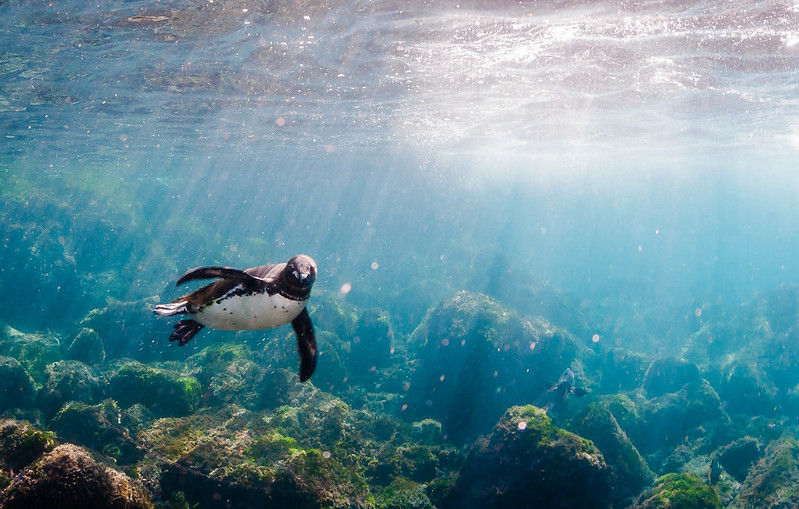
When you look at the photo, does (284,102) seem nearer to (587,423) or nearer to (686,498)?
(587,423)

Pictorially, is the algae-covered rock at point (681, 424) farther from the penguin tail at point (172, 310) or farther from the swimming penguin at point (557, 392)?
the penguin tail at point (172, 310)

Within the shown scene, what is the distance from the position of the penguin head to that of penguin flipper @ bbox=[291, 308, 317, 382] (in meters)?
0.61

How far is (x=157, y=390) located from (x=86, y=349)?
5870mm

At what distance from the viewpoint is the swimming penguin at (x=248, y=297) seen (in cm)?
292

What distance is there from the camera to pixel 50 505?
3.38 meters

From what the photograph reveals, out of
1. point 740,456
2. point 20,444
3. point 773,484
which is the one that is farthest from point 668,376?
point 20,444

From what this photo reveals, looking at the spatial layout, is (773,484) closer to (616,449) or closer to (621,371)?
(616,449)

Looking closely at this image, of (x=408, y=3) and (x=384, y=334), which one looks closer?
(x=408, y=3)

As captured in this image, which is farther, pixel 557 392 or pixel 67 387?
pixel 557 392

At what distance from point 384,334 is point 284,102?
1150cm

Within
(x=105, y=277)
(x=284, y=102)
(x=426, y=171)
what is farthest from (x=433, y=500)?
(x=426, y=171)

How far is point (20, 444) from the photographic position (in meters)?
4.73

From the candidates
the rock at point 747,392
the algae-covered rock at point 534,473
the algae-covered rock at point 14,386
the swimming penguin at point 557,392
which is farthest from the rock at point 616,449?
the algae-covered rock at point 14,386

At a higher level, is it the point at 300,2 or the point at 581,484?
the point at 300,2
